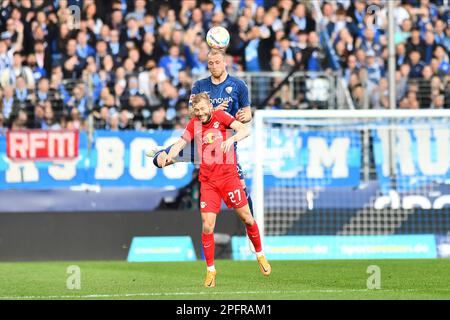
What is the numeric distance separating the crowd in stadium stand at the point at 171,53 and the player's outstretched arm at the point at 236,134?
7.94 meters

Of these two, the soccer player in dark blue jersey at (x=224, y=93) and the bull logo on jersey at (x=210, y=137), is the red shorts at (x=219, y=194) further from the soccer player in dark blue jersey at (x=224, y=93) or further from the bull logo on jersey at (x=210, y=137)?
the bull logo on jersey at (x=210, y=137)

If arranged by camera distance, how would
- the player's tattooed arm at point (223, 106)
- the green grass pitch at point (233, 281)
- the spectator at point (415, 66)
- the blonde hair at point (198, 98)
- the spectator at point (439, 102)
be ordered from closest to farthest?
1. the green grass pitch at point (233, 281)
2. the blonde hair at point (198, 98)
3. the player's tattooed arm at point (223, 106)
4. the spectator at point (439, 102)
5. the spectator at point (415, 66)

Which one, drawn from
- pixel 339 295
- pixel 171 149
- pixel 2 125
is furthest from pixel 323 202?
pixel 339 295

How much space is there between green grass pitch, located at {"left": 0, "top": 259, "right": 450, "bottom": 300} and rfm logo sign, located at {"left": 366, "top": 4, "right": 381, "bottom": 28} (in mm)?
7967

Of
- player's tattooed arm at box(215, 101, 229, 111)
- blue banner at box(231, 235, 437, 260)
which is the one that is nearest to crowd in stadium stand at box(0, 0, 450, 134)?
blue banner at box(231, 235, 437, 260)

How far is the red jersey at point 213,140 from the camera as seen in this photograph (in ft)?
42.1

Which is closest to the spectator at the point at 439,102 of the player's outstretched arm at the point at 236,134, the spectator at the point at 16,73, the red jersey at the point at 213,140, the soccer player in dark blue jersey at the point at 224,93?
the spectator at the point at 16,73

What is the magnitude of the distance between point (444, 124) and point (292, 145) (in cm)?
275

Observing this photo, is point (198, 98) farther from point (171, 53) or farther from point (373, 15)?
point (373, 15)

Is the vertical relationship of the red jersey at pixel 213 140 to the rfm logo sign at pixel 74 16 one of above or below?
below

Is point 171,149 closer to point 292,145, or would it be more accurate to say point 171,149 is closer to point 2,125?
point 292,145

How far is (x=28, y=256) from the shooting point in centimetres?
1938

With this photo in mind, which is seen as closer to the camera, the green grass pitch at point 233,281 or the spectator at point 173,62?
the green grass pitch at point 233,281
